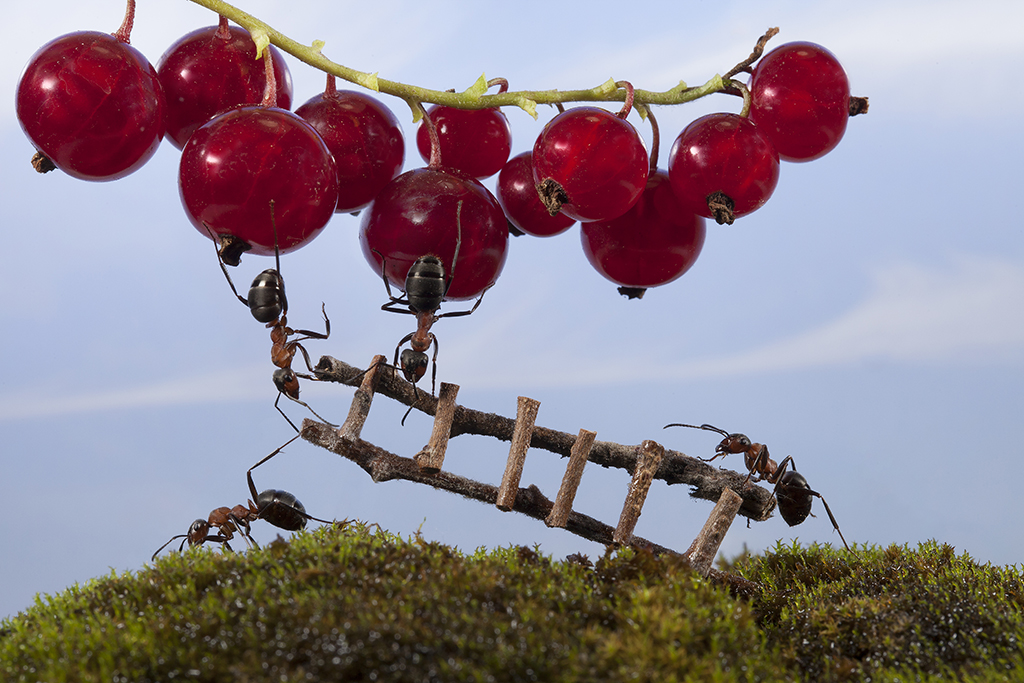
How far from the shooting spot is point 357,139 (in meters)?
2.86

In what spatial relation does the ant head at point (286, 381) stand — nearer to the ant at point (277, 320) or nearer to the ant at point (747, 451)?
the ant at point (277, 320)

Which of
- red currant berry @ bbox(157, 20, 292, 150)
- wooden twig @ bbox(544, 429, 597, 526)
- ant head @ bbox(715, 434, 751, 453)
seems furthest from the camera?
ant head @ bbox(715, 434, 751, 453)

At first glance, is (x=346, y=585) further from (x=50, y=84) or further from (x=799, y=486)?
(x=799, y=486)

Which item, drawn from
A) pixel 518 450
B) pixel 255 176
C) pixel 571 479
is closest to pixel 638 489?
pixel 571 479

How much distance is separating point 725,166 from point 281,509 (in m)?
2.01

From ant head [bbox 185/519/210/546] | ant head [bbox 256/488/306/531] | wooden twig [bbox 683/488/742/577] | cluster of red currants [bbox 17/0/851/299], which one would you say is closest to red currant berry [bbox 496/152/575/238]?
cluster of red currants [bbox 17/0/851/299]

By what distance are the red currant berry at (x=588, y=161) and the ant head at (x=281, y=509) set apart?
1491 mm

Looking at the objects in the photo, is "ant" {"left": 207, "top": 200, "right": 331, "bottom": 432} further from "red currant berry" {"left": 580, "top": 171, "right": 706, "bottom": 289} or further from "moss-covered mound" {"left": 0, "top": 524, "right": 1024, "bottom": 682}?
"red currant berry" {"left": 580, "top": 171, "right": 706, "bottom": 289}

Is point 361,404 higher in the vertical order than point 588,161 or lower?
lower

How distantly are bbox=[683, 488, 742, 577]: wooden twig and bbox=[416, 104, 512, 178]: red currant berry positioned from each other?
153cm

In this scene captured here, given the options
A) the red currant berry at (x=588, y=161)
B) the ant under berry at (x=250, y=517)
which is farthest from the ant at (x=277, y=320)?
the red currant berry at (x=588, y=161)

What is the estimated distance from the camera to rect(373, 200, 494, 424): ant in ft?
8.50

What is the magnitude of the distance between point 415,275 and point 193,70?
109 cm

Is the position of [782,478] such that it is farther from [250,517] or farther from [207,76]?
[207,76]
